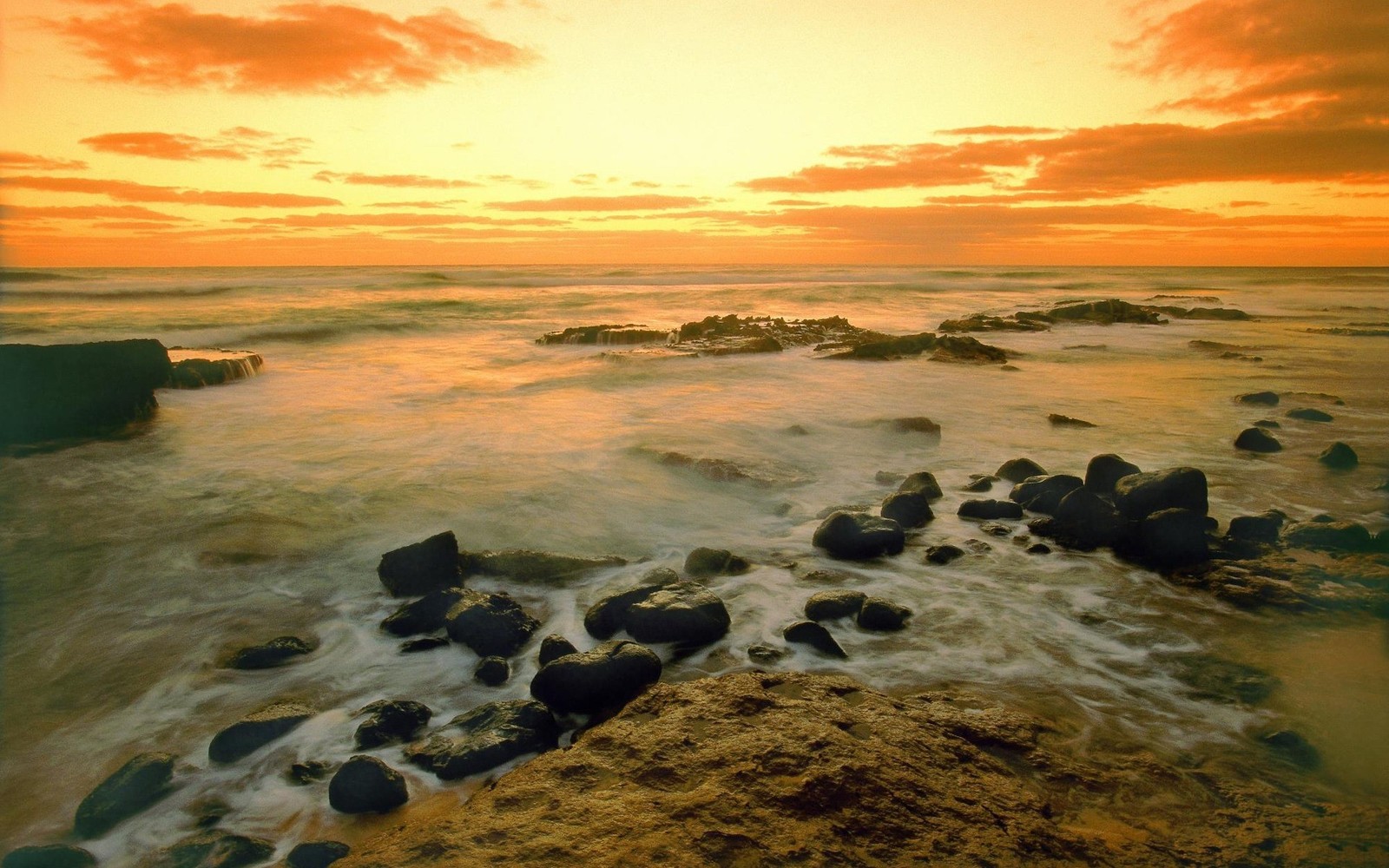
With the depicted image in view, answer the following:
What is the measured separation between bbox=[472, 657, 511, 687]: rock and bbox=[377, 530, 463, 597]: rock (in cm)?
119

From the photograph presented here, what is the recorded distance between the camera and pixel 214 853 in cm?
275

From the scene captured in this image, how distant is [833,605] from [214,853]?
3181 millimetres

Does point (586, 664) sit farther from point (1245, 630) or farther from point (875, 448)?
point (875, 448)

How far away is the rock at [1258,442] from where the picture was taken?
842cm

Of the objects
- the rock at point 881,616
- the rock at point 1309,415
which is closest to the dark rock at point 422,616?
the rock at point 881,616

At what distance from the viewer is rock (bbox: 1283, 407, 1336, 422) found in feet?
33.1

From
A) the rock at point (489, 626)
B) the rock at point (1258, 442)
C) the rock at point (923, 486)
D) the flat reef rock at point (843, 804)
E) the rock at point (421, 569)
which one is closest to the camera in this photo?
the flat reef rock at point (843, 804)

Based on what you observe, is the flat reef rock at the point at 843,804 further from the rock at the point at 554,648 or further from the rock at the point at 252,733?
the rock at the point at 252,733

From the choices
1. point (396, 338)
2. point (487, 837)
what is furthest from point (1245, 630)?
point (396, 338)

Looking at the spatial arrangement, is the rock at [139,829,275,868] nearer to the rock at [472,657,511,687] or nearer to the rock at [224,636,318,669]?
the rock at [472,657,511,687]

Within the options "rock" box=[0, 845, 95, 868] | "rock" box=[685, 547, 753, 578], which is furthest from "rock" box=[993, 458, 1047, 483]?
"rock" box=[0, 845, 95, 868]

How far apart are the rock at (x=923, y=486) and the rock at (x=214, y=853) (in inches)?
209

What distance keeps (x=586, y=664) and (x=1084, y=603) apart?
319cm

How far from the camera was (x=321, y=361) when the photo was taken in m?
17.0
